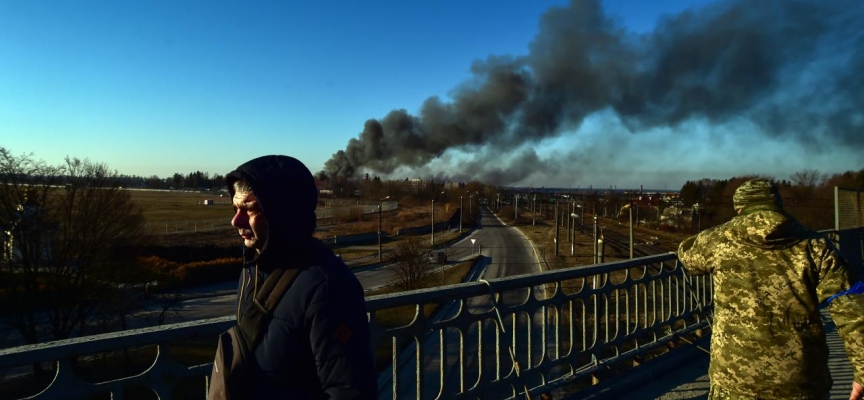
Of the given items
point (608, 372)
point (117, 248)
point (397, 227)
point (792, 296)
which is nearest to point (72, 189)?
point (117, 248)

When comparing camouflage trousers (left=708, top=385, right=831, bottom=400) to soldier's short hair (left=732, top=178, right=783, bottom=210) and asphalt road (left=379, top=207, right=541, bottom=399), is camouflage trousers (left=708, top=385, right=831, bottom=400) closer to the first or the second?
soldier's short hair (left=732, top=178, right=783, bottom=210)

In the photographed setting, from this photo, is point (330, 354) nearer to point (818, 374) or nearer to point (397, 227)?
point (818, 374)

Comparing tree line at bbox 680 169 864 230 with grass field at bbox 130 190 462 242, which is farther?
grass field at bbox 130 190 462 242

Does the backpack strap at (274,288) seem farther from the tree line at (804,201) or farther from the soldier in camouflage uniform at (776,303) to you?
the tree line at (804,201)

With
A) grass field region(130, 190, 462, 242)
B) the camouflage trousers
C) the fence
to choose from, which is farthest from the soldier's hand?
grass field region(130, 190, 462, 242)

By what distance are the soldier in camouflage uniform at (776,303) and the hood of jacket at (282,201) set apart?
2022 mm

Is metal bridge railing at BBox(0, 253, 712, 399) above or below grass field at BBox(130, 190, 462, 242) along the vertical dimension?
above

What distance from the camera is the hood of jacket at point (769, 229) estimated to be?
2301mm

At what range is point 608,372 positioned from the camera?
4.67 m

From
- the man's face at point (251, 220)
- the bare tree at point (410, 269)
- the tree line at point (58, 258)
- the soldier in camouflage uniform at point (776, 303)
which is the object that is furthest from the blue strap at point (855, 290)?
the bare tree at point (410, 269)

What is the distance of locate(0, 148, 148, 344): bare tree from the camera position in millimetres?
20062

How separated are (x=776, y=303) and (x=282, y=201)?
221 centimetres

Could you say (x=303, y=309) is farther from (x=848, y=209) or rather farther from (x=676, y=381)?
(x=848, y=209)

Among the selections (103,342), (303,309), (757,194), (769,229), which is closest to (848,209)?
(757,194)
